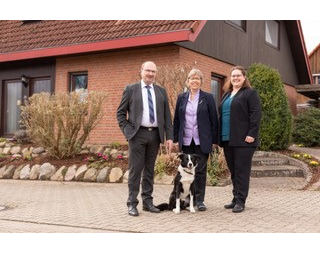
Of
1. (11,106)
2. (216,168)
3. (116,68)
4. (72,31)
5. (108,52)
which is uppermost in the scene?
(72,31)

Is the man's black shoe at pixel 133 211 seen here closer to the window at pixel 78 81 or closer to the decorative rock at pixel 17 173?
the decorative rock at pixel 17 173

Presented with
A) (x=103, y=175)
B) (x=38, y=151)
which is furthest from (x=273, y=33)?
(x=103, y=175)

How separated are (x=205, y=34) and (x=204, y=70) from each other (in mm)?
1078

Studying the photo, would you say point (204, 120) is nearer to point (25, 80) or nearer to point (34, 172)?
point (34, 172)

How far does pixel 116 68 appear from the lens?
1277 cm

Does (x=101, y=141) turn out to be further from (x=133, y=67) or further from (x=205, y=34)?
(x=205, y=34)

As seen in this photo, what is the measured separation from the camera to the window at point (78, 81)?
13773mm

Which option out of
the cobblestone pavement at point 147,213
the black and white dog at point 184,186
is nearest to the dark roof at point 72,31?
the cobblestone pavement at point 147,213

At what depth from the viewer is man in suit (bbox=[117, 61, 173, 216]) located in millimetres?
6047

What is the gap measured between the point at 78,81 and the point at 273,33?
8.62 metres

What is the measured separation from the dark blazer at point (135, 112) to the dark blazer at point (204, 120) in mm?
205

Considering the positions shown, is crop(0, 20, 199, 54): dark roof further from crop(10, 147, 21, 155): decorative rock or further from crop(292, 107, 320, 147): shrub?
crop(292, 107, 320, 147): shrub

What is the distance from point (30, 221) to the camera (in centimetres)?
565
